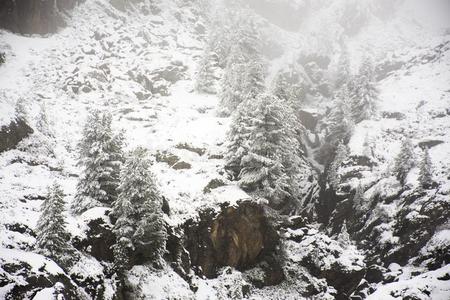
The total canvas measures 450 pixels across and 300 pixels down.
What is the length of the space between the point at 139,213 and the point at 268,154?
1390 centimetres

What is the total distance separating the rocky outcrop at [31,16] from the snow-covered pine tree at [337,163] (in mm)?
53824

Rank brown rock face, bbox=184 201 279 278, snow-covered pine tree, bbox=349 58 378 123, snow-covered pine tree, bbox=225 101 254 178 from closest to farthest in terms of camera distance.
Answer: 1. brown rock face, bbox=184 201 279 278
2. snow-covered pine tree, bbox=225 101 254 178
3. snow-covered pine tree, bbox=349 58 378 123

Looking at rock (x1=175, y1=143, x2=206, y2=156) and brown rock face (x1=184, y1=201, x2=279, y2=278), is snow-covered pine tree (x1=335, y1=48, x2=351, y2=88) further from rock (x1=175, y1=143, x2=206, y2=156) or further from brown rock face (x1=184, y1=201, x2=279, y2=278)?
brown rock face (x1=184, y1=201, x2=279, y2=278)

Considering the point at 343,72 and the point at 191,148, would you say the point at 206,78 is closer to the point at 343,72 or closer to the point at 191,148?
the point at 191,148

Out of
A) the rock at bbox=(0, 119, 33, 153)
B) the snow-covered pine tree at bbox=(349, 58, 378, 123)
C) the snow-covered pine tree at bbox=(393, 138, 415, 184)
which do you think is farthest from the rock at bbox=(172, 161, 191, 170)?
the snow-covered pine tree at bbox=(349, 58, 378, 123)

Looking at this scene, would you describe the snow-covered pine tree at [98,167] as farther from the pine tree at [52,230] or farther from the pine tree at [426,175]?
the pine tree at [426,175]

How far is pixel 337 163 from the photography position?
51.2 metres

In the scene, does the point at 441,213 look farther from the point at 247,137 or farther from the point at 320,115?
the point at 320,115

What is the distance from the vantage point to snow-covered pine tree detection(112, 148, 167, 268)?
67.9 ft

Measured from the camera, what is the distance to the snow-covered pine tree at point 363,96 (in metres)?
61.1

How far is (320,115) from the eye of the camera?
66312 millimetres

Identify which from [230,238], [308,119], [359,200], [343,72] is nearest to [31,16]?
[308,119]

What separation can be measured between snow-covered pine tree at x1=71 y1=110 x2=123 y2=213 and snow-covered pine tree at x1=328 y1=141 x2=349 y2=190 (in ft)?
108

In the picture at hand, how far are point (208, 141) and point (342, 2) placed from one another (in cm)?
9371
